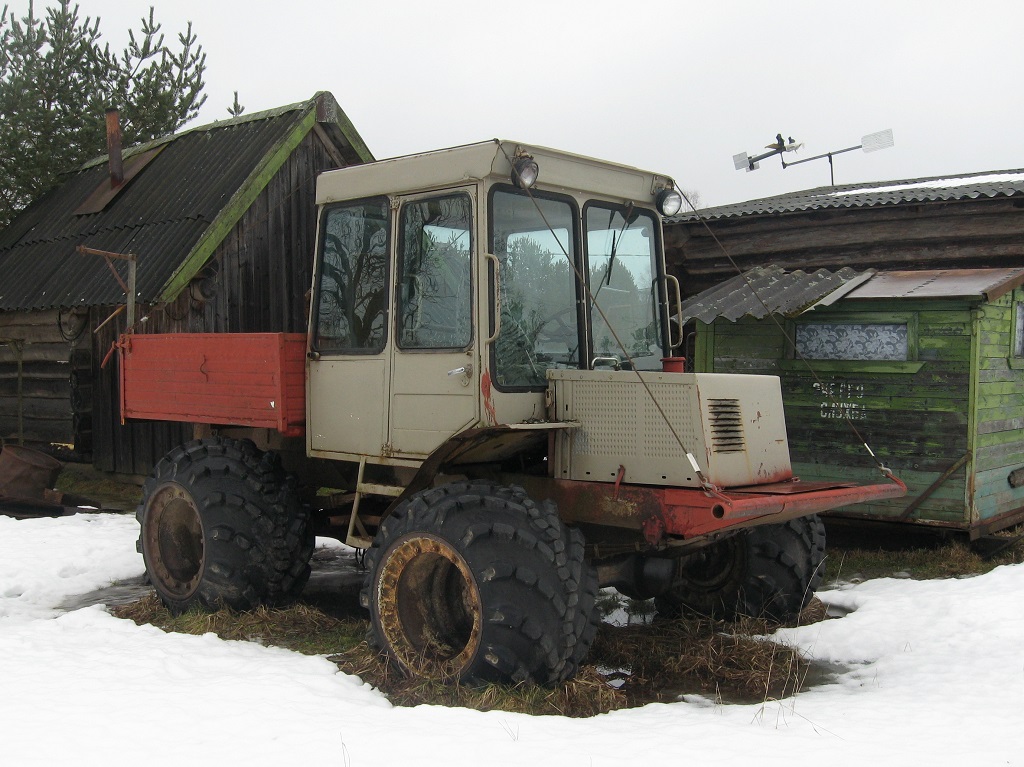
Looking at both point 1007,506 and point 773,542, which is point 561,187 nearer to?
point 773,542

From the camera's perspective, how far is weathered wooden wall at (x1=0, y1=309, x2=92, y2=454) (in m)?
12.9

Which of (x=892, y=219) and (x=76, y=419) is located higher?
(x=892, y=219)

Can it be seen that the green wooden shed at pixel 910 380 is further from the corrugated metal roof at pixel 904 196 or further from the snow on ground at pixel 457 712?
the snow on ground at pixel 457 712

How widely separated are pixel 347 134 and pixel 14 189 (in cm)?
828

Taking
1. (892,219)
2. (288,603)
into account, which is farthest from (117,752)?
(892,219)

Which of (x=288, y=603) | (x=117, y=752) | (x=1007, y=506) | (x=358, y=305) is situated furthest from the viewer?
(x=1007, y=506)

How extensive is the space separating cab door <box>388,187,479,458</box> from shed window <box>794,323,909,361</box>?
206 inches

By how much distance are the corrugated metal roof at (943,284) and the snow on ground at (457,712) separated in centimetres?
306

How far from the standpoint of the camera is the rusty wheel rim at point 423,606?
16.5 feet

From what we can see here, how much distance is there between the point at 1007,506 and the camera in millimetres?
9414

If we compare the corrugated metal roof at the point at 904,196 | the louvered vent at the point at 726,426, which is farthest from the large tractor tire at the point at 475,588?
the corrugated metal roof at the point at 904,196

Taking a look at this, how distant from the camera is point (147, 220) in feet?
41.9

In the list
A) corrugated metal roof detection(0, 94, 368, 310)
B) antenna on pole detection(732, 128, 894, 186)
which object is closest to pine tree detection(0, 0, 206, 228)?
corrugated metal roof detection(0, 94, 368, 310)

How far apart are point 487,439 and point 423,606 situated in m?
0.95
